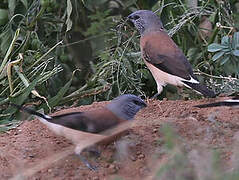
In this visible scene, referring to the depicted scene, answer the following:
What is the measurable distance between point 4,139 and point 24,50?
1523 mm

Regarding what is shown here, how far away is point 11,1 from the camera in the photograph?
6113 millimetres

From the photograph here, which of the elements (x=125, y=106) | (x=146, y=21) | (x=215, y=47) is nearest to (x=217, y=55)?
(x=215, y=47)

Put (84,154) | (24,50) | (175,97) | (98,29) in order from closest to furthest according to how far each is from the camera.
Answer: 1. (84,154)
2. (24,50)
3. (175,97)
4. (98,29)

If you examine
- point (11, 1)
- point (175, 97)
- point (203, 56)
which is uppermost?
point (11, 1)

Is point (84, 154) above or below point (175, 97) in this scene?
above

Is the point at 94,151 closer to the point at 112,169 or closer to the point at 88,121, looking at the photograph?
the point at 112,169

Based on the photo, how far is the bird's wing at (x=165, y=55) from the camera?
5309mm

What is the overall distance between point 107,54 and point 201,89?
4.58 feet

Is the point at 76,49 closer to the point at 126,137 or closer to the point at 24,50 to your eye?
the point at 24,50

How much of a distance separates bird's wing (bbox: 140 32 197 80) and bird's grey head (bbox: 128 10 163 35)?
186 mm

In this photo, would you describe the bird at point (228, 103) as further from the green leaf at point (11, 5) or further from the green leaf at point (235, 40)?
the green leaf at point (11, 5)

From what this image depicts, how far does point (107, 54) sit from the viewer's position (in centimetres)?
619

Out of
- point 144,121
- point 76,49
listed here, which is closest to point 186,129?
point 144,121

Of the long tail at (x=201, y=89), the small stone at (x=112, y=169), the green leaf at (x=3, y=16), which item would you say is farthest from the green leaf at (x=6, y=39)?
the small stone at (x=112, y=169)
